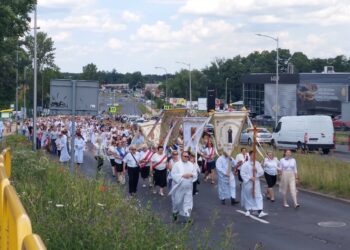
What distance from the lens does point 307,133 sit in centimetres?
4422

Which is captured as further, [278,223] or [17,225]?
[278,223]

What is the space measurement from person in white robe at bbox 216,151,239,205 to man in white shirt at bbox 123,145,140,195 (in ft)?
9.66

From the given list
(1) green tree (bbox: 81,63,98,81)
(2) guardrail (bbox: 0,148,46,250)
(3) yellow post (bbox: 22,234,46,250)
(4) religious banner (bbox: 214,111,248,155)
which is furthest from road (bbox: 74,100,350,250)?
(1) green tree (bbox: 81,63,98,81)

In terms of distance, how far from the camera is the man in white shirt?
893 inches

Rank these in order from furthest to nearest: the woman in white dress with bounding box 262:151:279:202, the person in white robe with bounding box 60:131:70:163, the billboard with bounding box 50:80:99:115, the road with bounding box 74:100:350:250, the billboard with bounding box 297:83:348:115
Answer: the billboard with bounding box 297:83:348:115, the person in white robe with bounding box 60:131:70:163, the woman in white dress with bounding box 262:151:279:202, the billboard with bounding box 50:80:99:115, the road with bounding box 74:100:350:250

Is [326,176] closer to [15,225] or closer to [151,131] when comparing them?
[151,131]

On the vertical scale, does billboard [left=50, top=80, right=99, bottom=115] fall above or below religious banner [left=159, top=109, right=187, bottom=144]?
above

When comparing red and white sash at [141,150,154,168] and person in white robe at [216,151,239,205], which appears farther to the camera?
red and white sash at [141,150,154,168]

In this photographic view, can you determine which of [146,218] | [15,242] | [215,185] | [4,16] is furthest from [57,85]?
[15,242]

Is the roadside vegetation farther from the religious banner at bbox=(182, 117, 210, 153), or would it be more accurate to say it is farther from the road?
the religious banner at bbox=(182, 117, 210, 153)

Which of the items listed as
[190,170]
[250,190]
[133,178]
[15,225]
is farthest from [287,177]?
[15,225]

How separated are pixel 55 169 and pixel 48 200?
4521 mm

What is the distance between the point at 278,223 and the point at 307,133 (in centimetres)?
2757

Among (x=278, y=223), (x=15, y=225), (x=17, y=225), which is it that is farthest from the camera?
(x=278, y=223)
